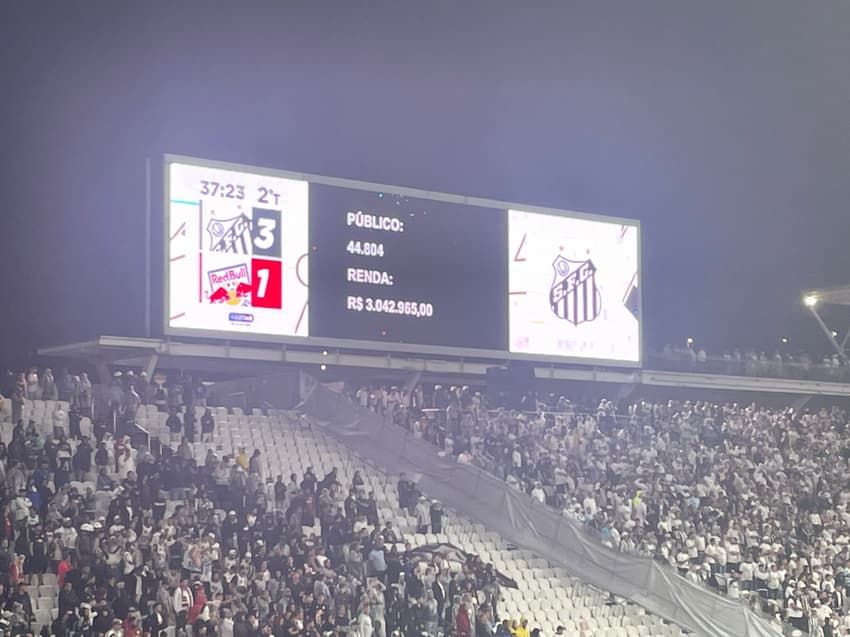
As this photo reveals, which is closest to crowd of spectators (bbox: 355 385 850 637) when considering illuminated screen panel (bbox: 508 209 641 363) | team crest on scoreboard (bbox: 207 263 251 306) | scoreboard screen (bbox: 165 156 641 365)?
illuminated screen panel (bbox: 508 209 641 363)

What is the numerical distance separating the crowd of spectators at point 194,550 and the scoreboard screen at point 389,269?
3.93m

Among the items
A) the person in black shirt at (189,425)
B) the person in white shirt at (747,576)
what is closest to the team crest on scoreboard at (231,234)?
the person in black shirt at (189,425)

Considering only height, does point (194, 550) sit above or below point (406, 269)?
below

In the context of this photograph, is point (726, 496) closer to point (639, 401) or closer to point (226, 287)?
point (639, 401)

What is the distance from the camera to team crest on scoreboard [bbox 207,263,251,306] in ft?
103

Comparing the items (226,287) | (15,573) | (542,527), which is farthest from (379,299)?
(15,573)

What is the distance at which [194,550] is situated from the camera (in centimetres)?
2331

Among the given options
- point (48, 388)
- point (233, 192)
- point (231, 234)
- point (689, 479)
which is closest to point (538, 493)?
point (689, 479)

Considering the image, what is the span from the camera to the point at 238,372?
34750 millimetres

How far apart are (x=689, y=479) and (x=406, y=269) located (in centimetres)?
836

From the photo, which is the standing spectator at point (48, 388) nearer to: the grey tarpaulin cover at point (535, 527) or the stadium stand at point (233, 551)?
the stadium stand at point (233, 551)

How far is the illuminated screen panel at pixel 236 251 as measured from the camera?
30938mm

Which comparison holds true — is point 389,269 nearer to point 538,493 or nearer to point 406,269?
point 406,269

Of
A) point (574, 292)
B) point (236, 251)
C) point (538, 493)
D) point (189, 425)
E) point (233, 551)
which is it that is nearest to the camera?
point (233, 551)
